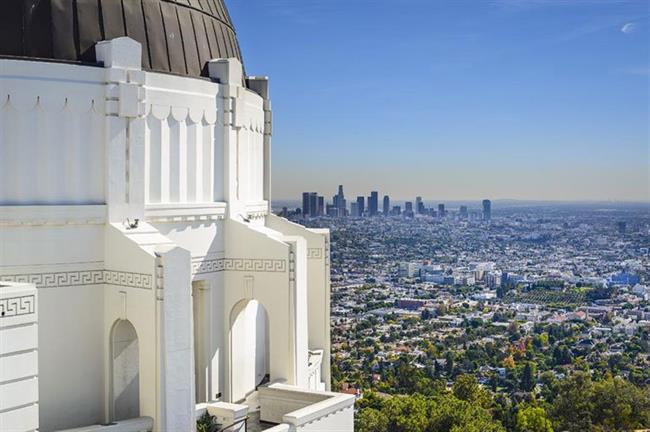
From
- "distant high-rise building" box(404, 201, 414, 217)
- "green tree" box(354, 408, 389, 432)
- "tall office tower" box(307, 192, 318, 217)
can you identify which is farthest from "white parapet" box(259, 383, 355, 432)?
"distant high-rise building" box(404, 201, 414, 217)

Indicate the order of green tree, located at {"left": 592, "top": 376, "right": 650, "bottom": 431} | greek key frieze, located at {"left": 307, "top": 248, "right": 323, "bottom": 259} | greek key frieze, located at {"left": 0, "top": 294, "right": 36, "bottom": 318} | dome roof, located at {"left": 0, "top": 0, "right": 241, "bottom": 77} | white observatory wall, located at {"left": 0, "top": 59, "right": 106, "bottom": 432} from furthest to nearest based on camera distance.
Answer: green tree, located at {"left": 592, "top": 376, "right": 650, "bottom": 431} → greek key frieze, located at {"left": 307, "top": 248, "right": 323, "bottom": 259} → dome roof, located at {"left": 0, "top": 0, "right": 241, "bottom": 77} → white observatory wall, located at {"left": 0, "top": 59, "right": 106, "bottom": 432} → greek key frieze, located at {"left": 0, "top": 294, "right": 36, "bottom": 318}

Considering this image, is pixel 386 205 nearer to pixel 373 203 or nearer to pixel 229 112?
pixel 373 203

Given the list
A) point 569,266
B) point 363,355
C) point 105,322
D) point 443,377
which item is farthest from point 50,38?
point 569,266

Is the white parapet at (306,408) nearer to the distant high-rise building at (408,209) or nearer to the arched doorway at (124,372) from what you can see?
the arched doorway at (124,372)

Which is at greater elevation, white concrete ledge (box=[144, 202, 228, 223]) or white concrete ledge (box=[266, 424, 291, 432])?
white concrete ledge (box=[144, 202, 228, 223])

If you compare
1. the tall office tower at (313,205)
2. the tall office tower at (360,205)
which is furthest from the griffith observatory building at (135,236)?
the tall office tower at (360,205)

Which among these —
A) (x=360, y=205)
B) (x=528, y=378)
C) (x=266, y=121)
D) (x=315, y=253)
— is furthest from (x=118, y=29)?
(x=360, y=205)

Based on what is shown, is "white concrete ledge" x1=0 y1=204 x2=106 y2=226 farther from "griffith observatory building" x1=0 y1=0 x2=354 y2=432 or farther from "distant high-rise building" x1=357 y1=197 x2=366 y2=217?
"distant high-rise building" x1=357 y1=197 x2=366 y2=217
